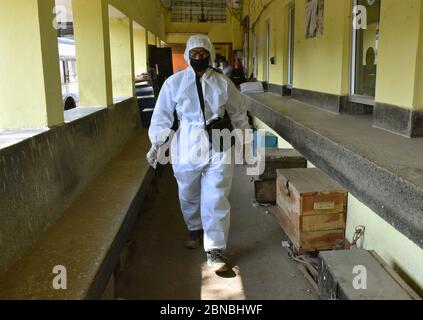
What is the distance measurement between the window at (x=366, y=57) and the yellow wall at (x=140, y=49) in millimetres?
4615

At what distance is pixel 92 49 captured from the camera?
4148mm

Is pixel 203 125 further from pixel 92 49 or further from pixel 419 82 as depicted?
pixel 92 49

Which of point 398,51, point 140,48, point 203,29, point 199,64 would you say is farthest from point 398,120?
point 203,29

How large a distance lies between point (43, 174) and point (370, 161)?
1879 mm

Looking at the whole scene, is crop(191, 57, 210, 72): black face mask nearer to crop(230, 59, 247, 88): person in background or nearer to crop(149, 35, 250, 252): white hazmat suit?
crop(149, 35, 250, 252): white hazmat suit

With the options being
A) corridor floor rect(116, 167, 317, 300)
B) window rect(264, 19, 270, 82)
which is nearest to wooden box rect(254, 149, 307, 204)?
corridor floor rect(116, 167, 317, 300)

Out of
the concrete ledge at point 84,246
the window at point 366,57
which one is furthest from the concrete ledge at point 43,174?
the window at point 366,57

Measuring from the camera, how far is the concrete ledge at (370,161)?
1.93m

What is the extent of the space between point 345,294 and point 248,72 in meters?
9.28

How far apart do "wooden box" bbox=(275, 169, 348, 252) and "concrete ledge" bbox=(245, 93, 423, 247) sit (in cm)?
20

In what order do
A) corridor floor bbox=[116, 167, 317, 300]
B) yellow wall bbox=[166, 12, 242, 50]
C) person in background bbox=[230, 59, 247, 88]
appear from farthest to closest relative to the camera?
yellow wall bbox=[166, 12, 242, 50], person in background bbox=[230, 59, 247, 88], corridor floor bbox=[116, 167, 317, 300]

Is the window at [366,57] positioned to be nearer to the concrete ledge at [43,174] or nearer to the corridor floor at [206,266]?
the corridor floor at [206,266]

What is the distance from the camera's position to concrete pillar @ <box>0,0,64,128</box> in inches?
101
